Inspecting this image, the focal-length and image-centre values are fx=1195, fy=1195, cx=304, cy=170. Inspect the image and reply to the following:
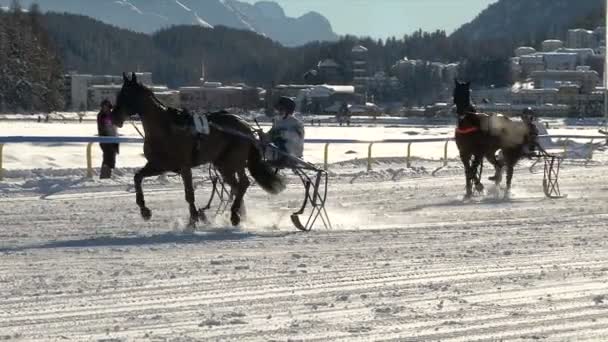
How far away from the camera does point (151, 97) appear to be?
13.7 meters

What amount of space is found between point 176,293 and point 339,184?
13724 mm

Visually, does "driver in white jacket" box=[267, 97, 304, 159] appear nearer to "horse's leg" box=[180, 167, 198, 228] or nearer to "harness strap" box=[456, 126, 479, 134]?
"horse's leg" box=[180, 167, 198, 228]

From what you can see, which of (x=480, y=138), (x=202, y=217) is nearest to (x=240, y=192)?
(x=202, y=217)

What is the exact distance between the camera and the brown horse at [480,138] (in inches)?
788

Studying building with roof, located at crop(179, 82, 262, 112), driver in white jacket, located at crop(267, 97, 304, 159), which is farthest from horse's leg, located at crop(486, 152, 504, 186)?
building with roof, located at crop(179, 82, 262, 112)

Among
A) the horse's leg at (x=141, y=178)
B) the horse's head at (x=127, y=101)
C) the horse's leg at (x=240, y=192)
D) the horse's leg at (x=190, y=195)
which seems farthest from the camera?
the horse's leg at (x=240, y=192)

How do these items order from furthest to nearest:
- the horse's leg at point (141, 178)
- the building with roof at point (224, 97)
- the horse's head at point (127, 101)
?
the building with roof at point (224, 97), the horse's head at point (127, 101), the horse's leg at point (141, 178)

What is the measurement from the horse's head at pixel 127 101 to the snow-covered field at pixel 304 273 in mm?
1323

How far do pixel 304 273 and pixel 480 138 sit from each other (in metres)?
10.4

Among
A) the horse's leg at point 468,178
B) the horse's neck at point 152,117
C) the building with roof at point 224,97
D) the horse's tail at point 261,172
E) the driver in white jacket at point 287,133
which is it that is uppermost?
the horse's neck at point 152,117

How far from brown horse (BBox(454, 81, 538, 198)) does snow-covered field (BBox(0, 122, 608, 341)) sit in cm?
196

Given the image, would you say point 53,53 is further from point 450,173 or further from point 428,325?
point 428,325

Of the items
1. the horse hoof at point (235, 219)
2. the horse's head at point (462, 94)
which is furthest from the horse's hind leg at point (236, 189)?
the horse's head at point (462, 94)

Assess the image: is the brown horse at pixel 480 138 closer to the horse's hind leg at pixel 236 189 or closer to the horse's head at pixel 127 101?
the horse's hind leg at pixel 236 189
